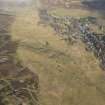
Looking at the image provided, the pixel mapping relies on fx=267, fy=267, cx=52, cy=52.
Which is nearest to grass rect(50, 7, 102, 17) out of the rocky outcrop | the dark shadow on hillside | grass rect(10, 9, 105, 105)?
the rocky outcrop

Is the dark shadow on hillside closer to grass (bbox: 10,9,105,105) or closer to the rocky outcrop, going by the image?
grass (bbox: 10,9,105,105)

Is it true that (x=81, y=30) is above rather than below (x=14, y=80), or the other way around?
above

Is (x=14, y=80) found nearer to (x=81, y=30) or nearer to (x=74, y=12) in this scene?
(x=81, y=30)

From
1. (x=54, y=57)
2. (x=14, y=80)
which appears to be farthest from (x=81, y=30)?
(x=14, y=80)

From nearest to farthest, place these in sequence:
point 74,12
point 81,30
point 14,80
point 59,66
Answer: point 14,80 → point 59,66 → point 81,30 → point 74,12

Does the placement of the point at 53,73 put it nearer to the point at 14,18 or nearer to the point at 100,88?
the point at 100,88
